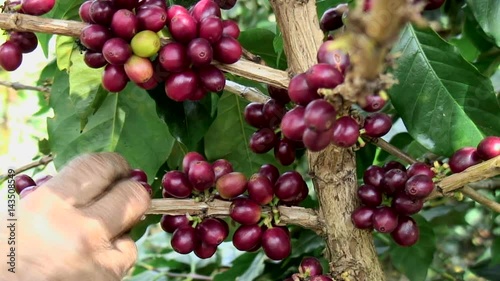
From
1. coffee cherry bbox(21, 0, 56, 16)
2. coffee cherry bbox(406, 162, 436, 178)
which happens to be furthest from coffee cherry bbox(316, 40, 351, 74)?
coffee cherry bbox(21, 0, 56, 16)

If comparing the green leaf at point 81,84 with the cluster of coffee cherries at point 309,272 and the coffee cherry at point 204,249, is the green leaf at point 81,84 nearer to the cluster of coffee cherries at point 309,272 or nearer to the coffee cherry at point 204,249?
the coffee cherry at point 204,249

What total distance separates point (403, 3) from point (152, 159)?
0.80m

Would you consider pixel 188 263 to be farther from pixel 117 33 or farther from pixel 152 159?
pixel 117 33

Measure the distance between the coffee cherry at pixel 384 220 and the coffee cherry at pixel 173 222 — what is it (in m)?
0.25

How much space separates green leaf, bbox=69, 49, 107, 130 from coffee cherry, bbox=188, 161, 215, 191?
13.5 inches

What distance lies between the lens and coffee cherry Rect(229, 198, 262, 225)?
0.81m

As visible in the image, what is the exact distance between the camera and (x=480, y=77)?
0.94 meters

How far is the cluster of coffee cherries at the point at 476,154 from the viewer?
76cm

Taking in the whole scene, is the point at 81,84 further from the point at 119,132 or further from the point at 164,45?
the point at 164,45

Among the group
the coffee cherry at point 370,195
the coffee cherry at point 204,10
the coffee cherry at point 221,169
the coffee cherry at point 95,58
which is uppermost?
the coffee cherry at point 204,10

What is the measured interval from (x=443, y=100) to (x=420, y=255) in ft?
1.83

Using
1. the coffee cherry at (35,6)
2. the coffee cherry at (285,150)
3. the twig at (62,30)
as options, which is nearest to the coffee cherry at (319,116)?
the twig at (62,30)

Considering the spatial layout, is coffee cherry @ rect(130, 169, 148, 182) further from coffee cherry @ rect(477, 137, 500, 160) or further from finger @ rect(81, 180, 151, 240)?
coffee cherry @ rect(477, 137, 500, 160)

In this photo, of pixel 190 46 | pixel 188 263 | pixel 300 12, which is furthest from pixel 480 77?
pixel 188 263
